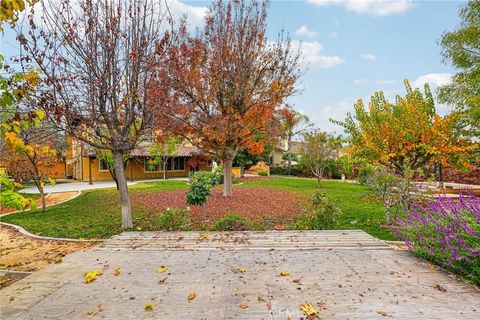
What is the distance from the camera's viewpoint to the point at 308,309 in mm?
3129

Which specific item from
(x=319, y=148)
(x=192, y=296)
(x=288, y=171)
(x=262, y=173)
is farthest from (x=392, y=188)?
(x=288, y=171)

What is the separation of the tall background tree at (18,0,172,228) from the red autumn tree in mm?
4196

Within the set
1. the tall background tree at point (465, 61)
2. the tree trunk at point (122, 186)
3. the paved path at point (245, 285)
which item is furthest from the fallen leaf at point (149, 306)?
the tall background tree at point (465, 61)

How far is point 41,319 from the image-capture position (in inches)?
121

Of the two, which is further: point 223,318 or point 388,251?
point 388,251

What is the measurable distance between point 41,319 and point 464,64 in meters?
17.5

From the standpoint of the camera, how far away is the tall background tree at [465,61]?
12734 mm

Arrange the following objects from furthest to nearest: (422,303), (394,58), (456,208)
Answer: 1. (394,58)
2. (456,208)
3. (422,303)

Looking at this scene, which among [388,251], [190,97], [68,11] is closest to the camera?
[388,251]

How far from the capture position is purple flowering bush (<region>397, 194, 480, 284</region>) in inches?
159

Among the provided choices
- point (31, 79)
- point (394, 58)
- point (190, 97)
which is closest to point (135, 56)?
point (31, 79)

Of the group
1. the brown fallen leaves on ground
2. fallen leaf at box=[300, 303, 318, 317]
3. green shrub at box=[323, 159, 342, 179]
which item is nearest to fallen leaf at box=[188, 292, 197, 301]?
fallen leaf at box=[300, 303, 318, 317]

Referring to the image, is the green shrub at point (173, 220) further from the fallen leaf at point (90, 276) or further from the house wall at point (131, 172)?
the house wall at point (131, 172)

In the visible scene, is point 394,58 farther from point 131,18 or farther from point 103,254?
point 103,254
